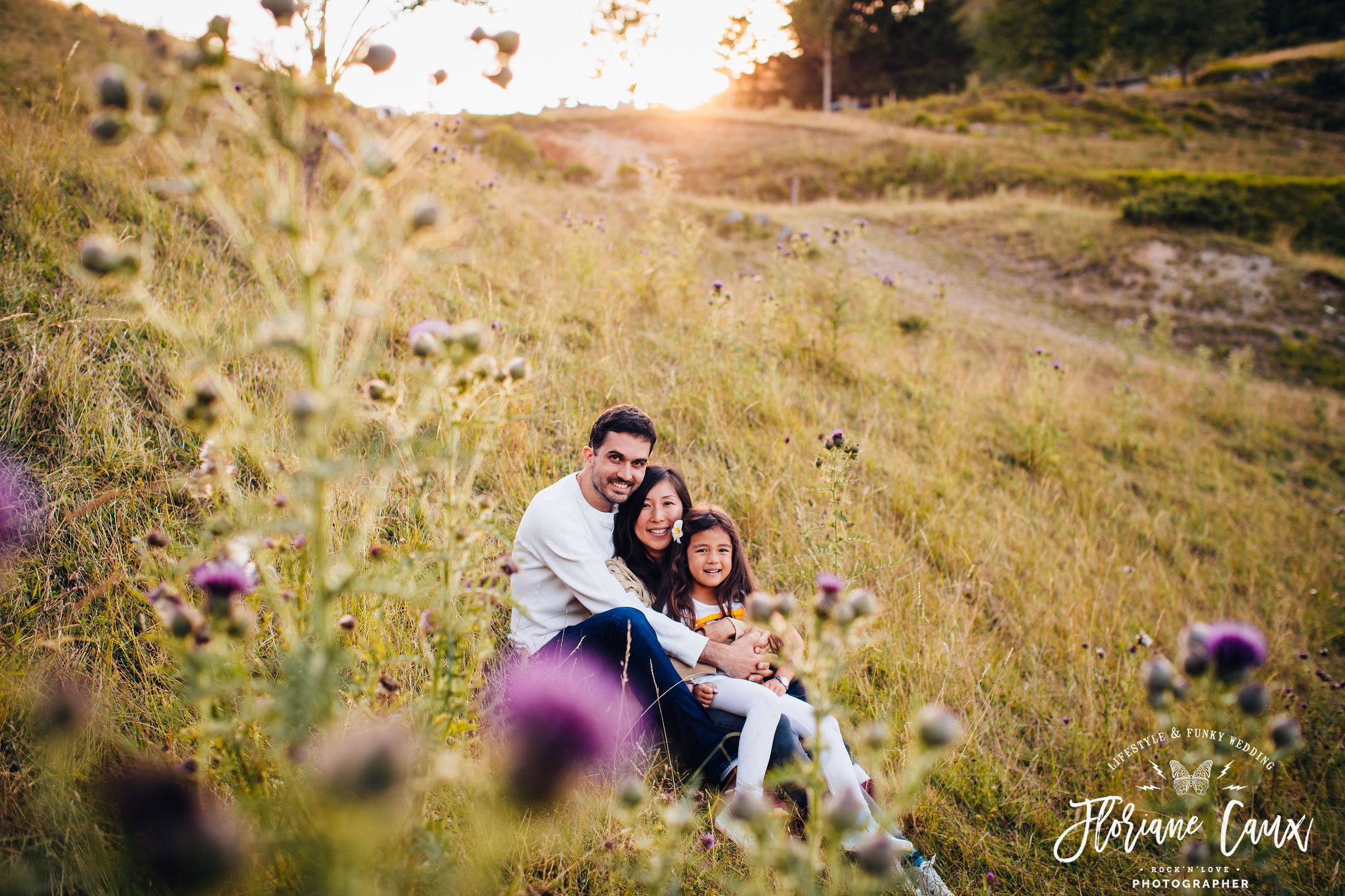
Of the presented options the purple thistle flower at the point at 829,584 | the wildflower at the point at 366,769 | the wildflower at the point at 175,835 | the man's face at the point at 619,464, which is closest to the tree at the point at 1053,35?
the man's face at the point at 619,464

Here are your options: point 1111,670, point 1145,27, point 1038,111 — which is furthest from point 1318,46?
point 1111,670

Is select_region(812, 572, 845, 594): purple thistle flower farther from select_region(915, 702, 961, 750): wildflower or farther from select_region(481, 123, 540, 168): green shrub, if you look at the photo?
select_region(481, 123, 540, 168): green shrub

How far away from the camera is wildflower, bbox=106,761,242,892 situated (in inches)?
26.7

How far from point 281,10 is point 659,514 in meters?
2.03

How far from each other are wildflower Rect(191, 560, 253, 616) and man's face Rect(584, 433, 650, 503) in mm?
1622

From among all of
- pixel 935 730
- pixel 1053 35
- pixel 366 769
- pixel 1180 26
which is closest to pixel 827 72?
pixel 1053 35

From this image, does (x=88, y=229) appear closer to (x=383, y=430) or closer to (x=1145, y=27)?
(x=383, y=430)

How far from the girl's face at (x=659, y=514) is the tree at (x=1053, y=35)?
35144mm

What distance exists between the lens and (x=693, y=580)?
106 inches

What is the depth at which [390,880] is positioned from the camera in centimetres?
94

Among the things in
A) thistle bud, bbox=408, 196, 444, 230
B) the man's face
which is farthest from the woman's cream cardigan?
thistle bud, bbox=408, 196, 444, 230

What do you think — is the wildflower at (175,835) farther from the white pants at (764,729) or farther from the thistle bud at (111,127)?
the white pants at (764,729)

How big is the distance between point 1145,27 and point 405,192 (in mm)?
36704

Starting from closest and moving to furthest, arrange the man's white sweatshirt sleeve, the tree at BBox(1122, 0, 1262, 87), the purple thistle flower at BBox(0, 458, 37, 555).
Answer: the purple thistle flower at BBox(0, 458, 37, 555)
the man's white sweatshirt sleeve
the tree at BBox(1122, 0, 1262, 87)
